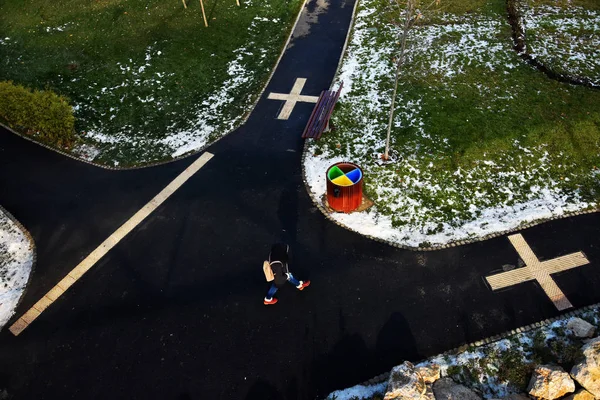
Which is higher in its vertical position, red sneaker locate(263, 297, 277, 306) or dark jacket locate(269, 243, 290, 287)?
dark jacket locate(269, 243, 290, 287)

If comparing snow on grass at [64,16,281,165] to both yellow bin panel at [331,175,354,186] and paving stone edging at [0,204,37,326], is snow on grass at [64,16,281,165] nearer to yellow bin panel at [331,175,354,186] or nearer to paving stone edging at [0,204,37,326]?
paving stone edging at [0,204,37,326]

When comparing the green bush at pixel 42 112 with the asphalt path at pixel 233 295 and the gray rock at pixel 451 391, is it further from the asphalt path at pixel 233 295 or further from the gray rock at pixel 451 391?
the gray rock at pixel 451 391

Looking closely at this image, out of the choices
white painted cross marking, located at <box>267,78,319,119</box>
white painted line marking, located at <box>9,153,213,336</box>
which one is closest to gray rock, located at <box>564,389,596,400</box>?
white painted line marking, located at <box>9,153,213,336</box>

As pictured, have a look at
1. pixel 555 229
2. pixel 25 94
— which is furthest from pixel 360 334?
pixel 25 94

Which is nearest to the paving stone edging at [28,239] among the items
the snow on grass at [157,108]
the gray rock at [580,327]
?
the snow on grass at [157,108]

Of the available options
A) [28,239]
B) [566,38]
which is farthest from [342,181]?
[566,38]

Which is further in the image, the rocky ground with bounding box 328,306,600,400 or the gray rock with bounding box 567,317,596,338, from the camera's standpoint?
the gray rock with bounding box 567,317,596,338

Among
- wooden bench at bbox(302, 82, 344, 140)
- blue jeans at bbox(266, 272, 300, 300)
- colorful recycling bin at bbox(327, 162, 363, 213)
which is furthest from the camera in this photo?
wooden bench at bbox(302, 82, 344, 140)
